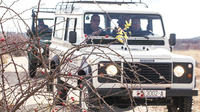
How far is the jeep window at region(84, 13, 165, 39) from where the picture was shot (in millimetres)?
8820

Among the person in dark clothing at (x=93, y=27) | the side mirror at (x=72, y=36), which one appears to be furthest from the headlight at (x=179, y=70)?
the side mirror at (x=72, y=36)

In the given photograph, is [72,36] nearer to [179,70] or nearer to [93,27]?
[93,27]

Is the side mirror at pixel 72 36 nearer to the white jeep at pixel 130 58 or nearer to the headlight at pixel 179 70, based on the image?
the white jeep at pixel 130 58

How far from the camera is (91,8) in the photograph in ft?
29.7

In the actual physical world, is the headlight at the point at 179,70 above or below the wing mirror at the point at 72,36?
below

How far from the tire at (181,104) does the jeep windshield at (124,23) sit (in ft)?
4.12

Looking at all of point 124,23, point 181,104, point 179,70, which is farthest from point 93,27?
point 181,104

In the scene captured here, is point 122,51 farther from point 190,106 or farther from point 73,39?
point 190,106

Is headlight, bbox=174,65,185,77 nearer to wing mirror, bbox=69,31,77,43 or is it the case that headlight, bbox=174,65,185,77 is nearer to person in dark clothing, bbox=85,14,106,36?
person in dark clothing, bbox=85,14,106,36

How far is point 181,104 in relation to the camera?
848cm

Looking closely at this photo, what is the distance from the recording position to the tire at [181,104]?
834 cm

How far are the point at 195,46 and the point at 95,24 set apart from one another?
66.0 meters

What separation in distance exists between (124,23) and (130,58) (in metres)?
1.28

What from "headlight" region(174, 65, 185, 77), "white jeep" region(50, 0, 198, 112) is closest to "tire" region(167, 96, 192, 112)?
"white jeep" region(50, 0, 198, 112)
